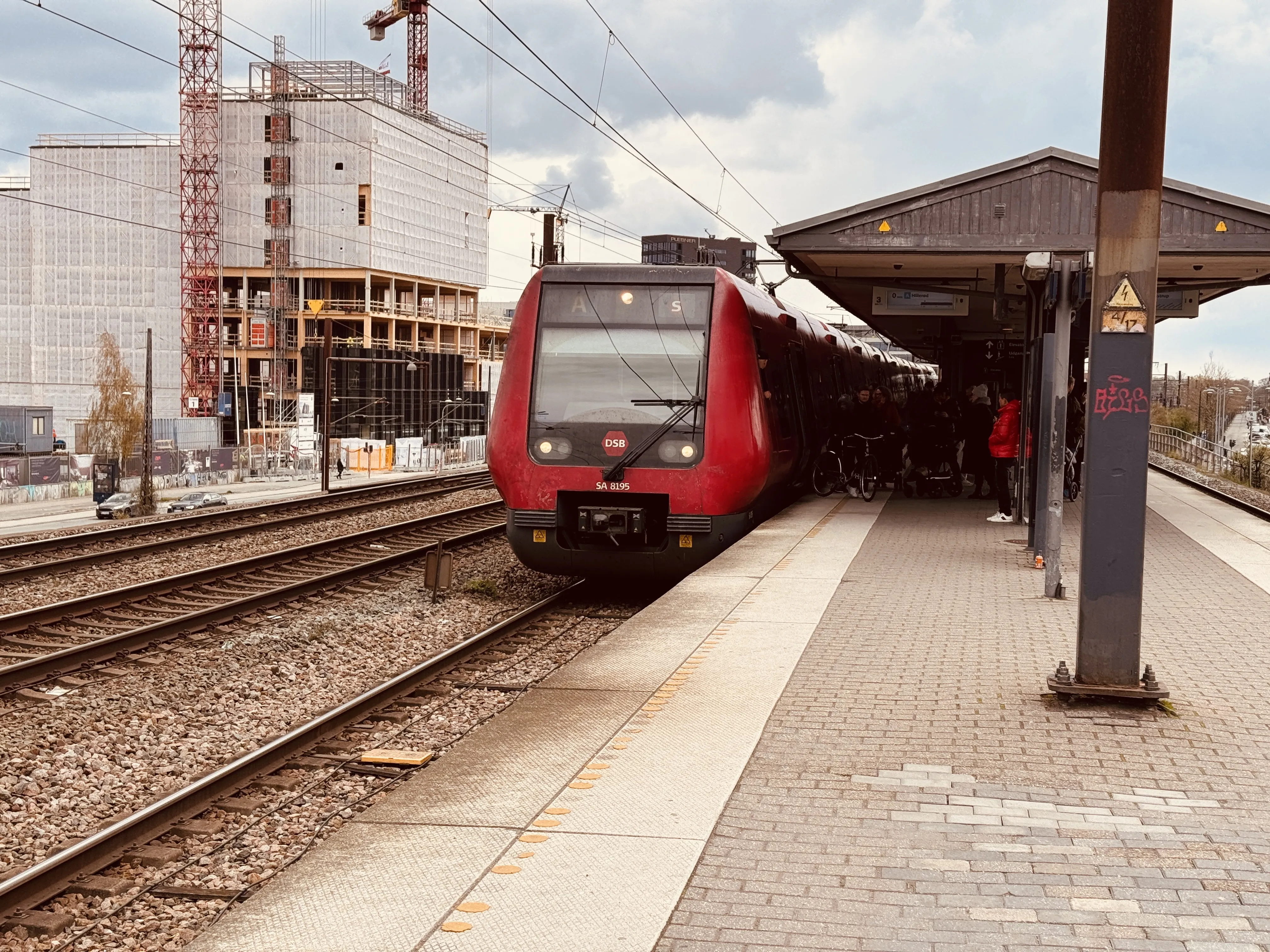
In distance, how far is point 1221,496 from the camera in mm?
21266

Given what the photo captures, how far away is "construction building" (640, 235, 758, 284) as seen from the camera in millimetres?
21156

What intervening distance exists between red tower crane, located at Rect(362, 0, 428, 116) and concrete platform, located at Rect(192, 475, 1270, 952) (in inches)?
4135

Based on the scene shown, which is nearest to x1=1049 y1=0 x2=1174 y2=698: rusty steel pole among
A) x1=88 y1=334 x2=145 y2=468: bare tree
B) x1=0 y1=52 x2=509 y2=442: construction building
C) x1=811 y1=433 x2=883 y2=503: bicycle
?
x1=811 y1=433 x2=883 y2=503: bicycle

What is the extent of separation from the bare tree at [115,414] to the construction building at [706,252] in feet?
64.0

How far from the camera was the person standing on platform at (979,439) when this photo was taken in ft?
58.1

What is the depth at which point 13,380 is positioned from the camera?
7712 cm

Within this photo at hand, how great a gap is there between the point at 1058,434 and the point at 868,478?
28.6ft

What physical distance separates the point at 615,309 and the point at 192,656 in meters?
4.74

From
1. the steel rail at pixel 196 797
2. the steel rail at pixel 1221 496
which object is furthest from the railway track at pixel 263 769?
the steel rail at pixel 1221 496

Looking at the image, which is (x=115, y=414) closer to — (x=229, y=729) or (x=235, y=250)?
(x=235, y=250)

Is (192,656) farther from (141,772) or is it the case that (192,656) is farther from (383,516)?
(383,516)

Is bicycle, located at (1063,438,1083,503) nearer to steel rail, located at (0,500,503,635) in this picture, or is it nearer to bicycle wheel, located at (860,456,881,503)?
bicycle wheel, located at (860,456,881,503)

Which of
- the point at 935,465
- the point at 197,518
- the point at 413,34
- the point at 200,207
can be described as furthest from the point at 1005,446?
the point at 413,34

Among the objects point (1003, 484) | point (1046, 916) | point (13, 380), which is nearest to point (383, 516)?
point (1003, 484)
